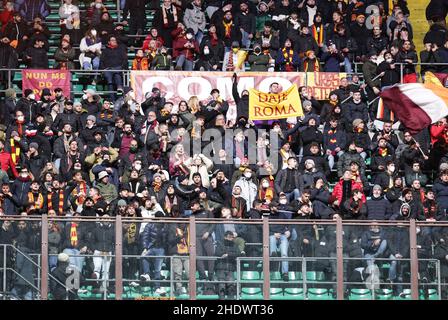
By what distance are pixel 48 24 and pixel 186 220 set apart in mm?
12450

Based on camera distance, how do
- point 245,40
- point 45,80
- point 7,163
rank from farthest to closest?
1. point 245,40
2. point 45,80
3. point 7,163

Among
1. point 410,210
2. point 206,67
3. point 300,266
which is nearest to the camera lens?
point 300,266

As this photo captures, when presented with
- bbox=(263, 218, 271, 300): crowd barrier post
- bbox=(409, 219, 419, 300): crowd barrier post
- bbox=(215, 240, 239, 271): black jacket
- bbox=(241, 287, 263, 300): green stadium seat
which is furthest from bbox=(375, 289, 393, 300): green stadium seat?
bbox=(215, 240, 239, 271): black jacket

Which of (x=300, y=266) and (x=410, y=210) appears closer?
(x=300, y=266)

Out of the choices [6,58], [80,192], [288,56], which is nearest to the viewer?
[80,192]

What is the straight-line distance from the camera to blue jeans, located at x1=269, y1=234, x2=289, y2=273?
151 feet

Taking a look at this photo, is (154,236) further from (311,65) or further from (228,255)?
(311,65)

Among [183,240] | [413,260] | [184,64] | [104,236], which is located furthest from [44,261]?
[184,64]

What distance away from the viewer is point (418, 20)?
59.3 metres

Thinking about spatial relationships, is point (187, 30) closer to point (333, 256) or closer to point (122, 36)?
point (122, 36)

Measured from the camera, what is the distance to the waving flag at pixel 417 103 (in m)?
52.1

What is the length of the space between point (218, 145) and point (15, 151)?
4.55 meters

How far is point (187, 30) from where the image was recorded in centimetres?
5597

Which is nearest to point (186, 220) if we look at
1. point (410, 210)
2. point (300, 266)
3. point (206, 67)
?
point (300, 266)
